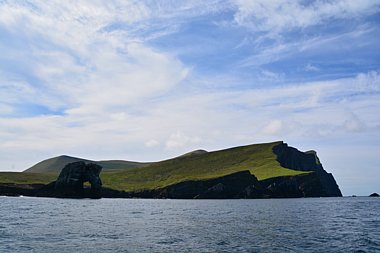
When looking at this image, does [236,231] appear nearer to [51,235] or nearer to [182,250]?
[182,250]

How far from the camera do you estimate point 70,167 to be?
655 feet

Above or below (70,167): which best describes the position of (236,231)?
below

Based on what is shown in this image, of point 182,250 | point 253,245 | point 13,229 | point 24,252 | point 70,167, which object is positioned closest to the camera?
point 24,252

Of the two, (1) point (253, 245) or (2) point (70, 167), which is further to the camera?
(2) point (70, 167)

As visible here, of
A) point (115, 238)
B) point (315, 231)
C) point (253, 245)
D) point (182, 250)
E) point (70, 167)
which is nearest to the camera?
point (182, 250)

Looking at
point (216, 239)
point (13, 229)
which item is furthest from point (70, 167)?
point (216, 239)

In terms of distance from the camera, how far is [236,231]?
181ft

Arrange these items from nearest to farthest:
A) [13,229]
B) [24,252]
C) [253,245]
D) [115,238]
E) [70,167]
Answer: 1. [24,252]
2. [253,245]
3. [115,238]
4. [13,229]
5. [70,167]

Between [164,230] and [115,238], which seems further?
[164,230]

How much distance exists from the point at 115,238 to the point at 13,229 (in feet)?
51.7

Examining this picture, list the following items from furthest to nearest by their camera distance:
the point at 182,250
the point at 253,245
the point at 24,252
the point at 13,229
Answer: the point at 13,229 → the point at 253,245 → the point at 182,250 → the point at 24,252

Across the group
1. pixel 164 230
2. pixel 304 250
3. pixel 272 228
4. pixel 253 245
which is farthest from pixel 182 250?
pixel 272 228

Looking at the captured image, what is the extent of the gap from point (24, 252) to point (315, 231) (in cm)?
3840

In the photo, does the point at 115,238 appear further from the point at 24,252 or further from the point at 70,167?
the point at 70,167
